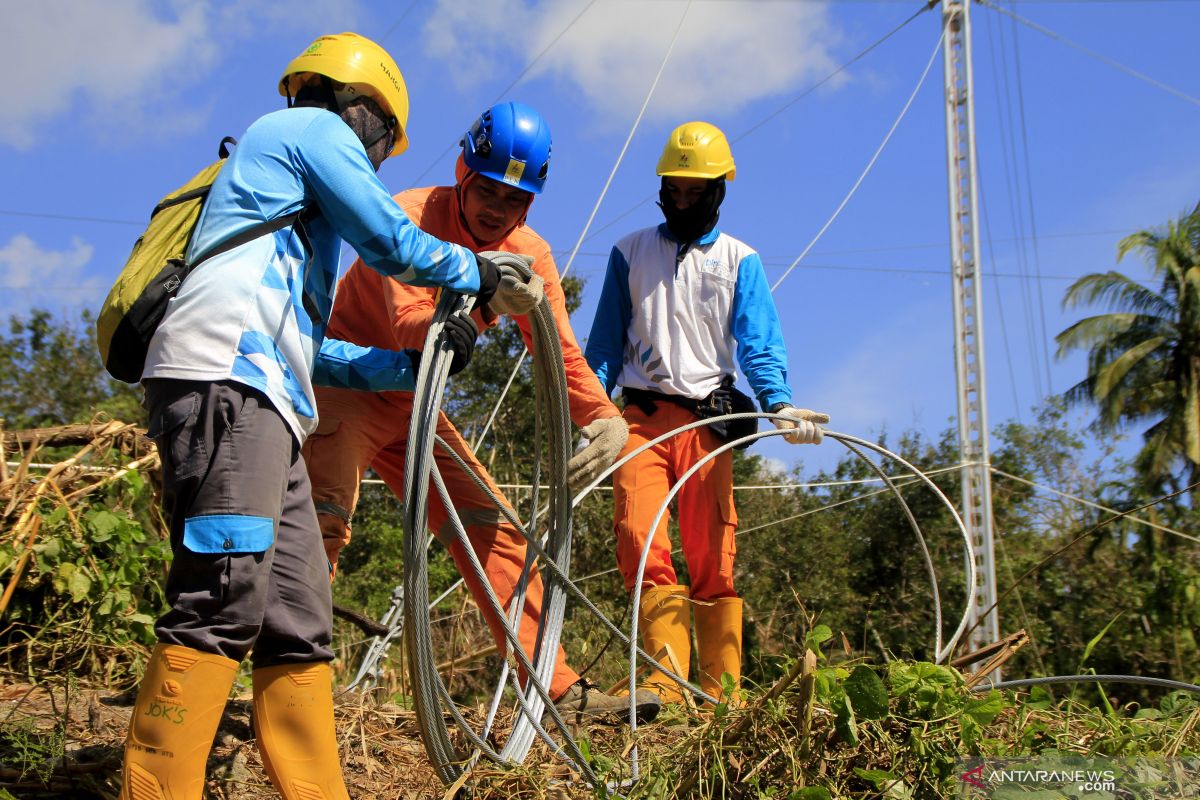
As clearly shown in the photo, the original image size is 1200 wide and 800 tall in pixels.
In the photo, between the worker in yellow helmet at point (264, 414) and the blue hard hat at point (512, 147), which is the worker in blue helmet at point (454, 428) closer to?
the blue hard hat at point (512, 147)

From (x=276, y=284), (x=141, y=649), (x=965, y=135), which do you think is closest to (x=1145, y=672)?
(x=965, y=135)

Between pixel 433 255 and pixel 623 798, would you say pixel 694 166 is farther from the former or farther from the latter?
pixel 623 798

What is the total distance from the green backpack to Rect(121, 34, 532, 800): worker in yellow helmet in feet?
0.07

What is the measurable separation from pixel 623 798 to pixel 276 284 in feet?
4.28

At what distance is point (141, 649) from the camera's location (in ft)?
13.3

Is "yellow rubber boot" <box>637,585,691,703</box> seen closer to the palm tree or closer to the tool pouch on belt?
the tool pouch on belt

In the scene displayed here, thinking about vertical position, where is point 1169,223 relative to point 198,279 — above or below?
above

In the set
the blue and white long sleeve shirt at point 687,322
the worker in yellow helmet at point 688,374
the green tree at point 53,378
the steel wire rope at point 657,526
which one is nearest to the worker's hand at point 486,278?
the steel wire rope at point 657,526

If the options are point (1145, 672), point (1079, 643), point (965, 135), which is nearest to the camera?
point (965, 135)

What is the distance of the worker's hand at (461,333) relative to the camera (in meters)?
2.68

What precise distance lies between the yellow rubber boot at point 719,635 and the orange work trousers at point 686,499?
1.9 inches

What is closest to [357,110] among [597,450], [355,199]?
[355,199]

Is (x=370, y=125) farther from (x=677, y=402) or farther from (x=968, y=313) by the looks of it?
(x=968, y=313)

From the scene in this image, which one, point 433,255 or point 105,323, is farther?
point 433,255
